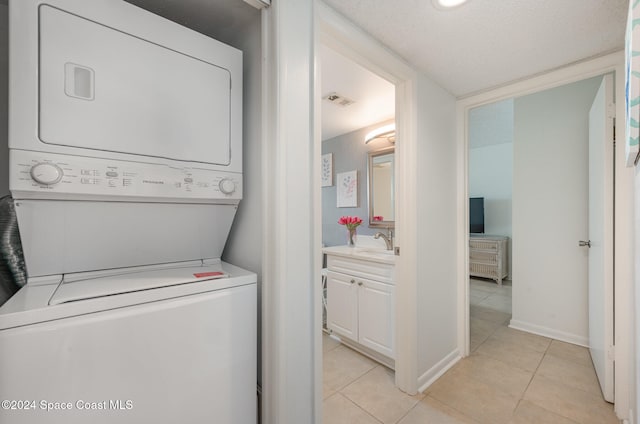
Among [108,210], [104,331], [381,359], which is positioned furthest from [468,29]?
[381,359]

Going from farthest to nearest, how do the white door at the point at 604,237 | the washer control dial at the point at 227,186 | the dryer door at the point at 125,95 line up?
the white door at the point at 604,237, the washer control dial at the point at 227,186, the dryer door at the point at 125,95

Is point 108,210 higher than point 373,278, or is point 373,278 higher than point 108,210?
point 108,210

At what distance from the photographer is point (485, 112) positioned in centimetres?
342

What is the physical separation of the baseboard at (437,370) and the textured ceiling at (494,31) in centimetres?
214

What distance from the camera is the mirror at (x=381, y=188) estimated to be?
2924mm

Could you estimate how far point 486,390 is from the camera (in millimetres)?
1806

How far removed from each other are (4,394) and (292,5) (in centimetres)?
146

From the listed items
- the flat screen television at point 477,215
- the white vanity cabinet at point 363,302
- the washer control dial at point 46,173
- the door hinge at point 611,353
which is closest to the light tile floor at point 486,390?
the white vanity cabinet at point 363,302

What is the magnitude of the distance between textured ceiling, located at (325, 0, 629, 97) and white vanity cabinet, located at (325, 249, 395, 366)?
56.3 inches

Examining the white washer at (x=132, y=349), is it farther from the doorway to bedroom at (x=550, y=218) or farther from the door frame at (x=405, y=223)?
the doorway to bedroom at (x=550, y=218)

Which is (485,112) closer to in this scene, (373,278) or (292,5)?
(373,278)

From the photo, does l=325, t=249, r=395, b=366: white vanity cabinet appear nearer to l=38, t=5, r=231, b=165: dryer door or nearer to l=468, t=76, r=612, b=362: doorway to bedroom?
l=468, t=76, r=612, b=362: doorway to bedroom

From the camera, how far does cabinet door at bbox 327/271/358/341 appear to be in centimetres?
228

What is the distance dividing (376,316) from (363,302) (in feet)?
0.50
